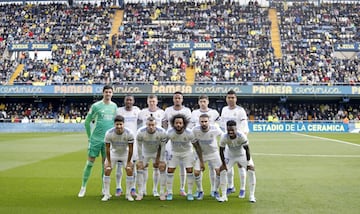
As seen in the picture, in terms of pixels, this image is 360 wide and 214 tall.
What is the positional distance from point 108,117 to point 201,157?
2201 mm

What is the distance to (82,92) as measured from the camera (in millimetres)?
37875

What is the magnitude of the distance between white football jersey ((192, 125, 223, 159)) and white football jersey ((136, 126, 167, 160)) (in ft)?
2.17

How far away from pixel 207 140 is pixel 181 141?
0.58 meters

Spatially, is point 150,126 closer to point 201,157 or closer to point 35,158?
point 201,157

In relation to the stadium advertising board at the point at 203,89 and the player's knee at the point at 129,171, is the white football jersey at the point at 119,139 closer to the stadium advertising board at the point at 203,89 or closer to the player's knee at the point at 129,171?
the player's knee at the point at 129,171

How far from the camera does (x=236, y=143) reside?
28.3 ft

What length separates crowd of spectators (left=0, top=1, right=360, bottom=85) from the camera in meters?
40.0

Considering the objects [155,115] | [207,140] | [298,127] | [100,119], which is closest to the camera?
[207,140]

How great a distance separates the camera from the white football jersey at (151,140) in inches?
347

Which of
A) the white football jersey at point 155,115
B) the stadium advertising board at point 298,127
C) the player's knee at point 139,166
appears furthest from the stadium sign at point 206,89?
the player's knee at point 139,166

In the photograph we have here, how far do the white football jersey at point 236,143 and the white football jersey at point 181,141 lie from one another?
0.62 m

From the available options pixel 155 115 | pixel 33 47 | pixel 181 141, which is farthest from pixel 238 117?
pixel 33 47

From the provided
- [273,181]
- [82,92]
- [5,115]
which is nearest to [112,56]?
[82,92]

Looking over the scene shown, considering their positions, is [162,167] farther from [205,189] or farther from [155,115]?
[205,189]
